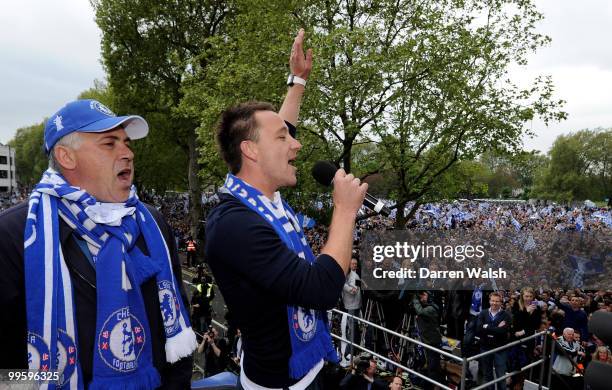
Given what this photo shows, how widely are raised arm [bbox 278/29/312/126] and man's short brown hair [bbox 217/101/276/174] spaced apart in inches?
17.9

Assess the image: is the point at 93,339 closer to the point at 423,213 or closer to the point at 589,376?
the point at 589,376

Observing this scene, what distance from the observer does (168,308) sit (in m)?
1.85

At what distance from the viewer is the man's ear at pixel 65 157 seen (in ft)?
5.65

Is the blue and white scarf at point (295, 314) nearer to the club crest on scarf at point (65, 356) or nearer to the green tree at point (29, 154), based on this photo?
the club crest on scarf at point (65, 356)

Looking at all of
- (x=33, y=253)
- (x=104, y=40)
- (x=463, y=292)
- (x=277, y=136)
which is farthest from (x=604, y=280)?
(x=104, y=40)

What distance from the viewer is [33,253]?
58.9 inches

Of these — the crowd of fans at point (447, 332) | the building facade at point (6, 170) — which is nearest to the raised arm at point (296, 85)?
the crowd of fans at point (447, 332)

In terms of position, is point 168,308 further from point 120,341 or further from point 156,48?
point 156,48

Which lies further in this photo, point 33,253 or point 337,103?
point 337,103

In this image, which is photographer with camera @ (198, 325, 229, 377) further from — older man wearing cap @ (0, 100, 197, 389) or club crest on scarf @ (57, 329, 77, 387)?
club crest on scarf @ (57, 329, 77, 387)

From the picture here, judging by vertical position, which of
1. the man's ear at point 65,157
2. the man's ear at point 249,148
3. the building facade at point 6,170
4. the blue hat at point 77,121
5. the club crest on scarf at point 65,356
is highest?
the blue hat at point 77,121

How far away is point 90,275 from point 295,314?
2.76ft

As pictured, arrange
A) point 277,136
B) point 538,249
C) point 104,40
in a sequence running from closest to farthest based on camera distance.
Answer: point 277,136
point 538,249
point 104,40

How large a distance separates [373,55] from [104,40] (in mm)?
16248
